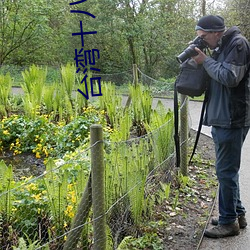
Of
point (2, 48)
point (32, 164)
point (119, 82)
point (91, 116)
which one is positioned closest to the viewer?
point (32, 164)

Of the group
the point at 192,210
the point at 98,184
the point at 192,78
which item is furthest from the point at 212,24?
the point at 192,210

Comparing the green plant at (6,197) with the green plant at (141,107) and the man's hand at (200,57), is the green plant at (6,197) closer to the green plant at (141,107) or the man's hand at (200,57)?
the man's hand at (200,57)

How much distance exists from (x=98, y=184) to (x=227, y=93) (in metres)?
1.21

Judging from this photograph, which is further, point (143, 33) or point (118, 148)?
point (143, 33)

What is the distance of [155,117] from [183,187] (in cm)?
85

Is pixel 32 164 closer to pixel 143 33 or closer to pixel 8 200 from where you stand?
pixel 8 200

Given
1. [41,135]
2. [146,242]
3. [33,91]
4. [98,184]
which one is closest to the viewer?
[98,184]

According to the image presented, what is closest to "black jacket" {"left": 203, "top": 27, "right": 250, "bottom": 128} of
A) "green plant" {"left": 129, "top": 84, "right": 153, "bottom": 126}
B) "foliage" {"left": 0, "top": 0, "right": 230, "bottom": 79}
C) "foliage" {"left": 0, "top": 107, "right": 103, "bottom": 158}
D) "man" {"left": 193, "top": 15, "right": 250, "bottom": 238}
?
"man" {"left": 193, "top": 15, "right": 250, "bottom": 238}

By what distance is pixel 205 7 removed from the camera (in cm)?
1488

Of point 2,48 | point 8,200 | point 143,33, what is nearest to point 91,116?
point 8,200

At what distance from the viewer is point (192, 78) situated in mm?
2939

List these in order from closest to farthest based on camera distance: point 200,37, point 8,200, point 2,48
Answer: point 8,200
point 200,37
point 2,48

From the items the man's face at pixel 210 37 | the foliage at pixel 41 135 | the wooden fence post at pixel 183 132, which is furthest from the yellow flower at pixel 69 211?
the foliage at pixel 41 135

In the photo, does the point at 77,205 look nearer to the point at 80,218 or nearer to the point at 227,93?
the point at 80,218
